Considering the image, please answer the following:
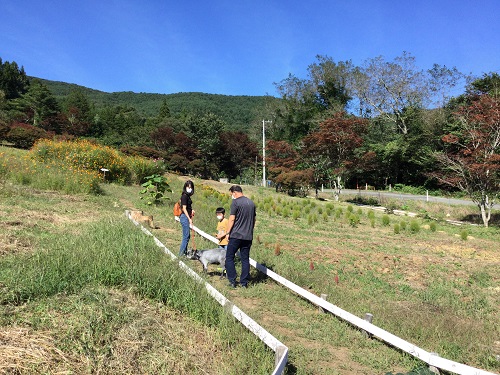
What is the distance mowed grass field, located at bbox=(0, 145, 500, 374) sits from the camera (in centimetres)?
275

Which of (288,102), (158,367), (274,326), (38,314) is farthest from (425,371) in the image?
(288,102)

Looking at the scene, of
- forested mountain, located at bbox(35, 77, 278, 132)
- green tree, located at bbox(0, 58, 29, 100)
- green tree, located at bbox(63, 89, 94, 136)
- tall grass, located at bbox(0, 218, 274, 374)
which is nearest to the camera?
tall grass, located at bbox(0, 218, 274, 374)

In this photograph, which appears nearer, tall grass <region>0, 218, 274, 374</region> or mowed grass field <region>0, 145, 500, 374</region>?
mowed grass field <region>0, 145, 500, 374</region>

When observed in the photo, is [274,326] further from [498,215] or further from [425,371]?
[498,215]

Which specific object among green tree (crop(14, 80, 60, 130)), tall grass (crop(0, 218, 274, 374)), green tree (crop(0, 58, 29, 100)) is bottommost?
tall grass (crop(0, 218, 274, 374))

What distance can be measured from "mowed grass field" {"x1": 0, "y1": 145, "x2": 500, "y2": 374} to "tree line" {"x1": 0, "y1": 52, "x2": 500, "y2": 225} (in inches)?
383

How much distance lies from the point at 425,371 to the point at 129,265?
309 cm

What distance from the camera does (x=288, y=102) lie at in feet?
137

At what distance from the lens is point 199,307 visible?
142 inches

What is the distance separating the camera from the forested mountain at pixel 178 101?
80438 millimetres

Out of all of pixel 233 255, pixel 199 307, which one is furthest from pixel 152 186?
pixel 199 307

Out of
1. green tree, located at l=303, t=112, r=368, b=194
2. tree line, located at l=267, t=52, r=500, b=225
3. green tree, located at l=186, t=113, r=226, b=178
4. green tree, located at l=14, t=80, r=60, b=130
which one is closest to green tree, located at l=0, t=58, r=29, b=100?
green tree, located at l=14, t=80, r=60, b=130

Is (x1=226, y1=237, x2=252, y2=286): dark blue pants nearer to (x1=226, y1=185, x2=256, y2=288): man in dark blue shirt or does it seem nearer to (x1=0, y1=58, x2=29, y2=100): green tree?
(x1=226, y1=185, x2=256, y2=288): man in dark blue shirt

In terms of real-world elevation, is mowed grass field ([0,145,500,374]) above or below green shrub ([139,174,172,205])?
below
